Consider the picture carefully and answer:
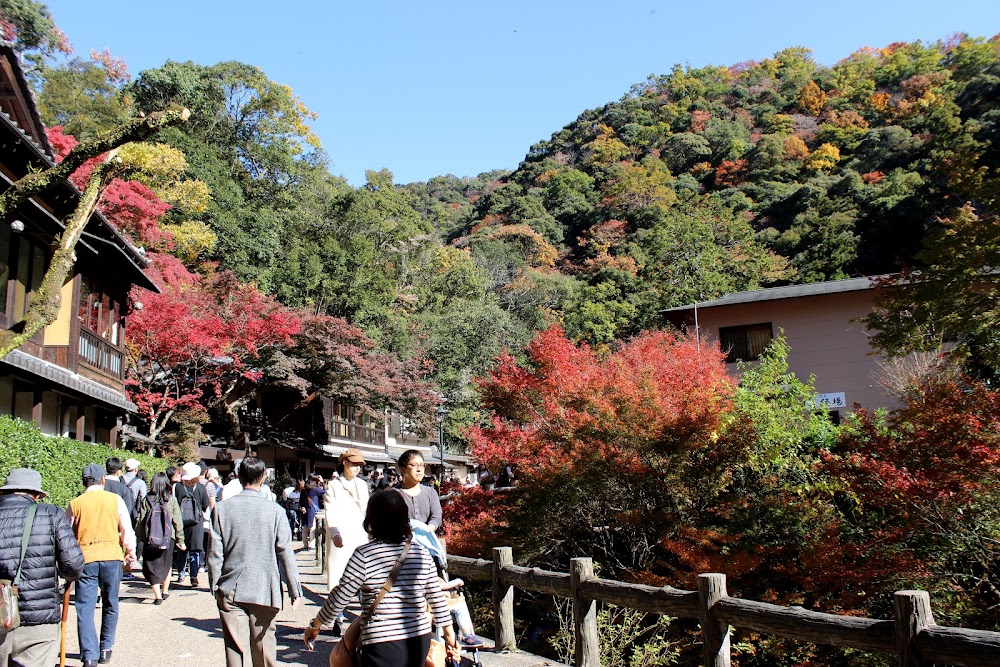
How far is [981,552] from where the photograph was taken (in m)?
8.98

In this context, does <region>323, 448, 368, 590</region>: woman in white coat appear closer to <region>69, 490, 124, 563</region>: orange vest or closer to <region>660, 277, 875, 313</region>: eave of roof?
<region>69, 490, 124, 563</region>: orange vest

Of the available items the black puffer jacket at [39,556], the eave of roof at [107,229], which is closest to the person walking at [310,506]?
the eave of roof at [107,229]

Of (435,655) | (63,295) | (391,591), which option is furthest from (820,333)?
(391,591)

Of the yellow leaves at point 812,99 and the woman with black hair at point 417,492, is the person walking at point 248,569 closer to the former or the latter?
the woman with black hair at point 417,492

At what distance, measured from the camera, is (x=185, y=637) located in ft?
26.5

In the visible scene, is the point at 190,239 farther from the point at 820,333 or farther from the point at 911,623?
the point at 911,623

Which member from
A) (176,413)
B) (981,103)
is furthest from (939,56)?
(176,413)

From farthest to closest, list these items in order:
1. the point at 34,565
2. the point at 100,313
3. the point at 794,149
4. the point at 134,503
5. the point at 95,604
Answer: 1. the point at 794,149
2. the point at 100,313
3. the point at 134,503
4. the point at 95,604
5. the point at 34,565

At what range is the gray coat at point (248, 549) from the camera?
5453mm

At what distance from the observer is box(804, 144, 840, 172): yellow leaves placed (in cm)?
6094

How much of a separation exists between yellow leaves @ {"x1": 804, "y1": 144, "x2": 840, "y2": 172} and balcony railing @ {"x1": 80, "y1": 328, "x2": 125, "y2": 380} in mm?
53442

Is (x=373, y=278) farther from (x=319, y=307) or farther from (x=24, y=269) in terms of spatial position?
(x=24, y=269)

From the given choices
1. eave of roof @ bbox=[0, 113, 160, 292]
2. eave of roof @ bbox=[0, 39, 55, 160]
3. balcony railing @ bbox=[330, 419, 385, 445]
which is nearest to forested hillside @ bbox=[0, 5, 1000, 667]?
eave of roof @ bbox=[0, 39, 55, 160]

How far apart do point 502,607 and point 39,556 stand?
14.3 feet
